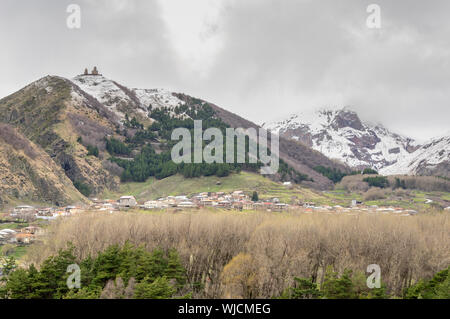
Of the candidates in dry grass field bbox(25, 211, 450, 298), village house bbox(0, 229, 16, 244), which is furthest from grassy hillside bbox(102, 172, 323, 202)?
dry grass field bbox(25, 211, 450, 298)

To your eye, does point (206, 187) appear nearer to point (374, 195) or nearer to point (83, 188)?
point (83, 188)

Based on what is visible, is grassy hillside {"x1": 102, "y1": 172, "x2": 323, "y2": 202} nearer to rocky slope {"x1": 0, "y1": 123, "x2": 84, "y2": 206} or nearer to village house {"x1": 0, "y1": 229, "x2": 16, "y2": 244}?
rocky slope {"x1": 0, "y1": 123, "x2": 84, "y2": 206}

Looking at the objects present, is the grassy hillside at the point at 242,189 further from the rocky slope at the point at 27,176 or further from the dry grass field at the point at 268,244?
the dry grass field at the point at 268,244

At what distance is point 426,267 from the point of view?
54.7m

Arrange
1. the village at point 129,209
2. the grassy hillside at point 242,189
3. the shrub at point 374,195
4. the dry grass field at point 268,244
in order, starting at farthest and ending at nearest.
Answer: the shrub at point 374,195
the grassy hillside at point 242,189
the village at point 129,209
the dry grass field at point 268,244

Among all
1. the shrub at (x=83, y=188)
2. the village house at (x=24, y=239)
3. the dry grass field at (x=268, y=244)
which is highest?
the shrub at (x=83, y=188)

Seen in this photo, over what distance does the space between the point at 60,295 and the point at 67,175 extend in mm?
132183

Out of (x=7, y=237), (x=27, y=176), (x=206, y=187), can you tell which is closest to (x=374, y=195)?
(x=206, y=187)

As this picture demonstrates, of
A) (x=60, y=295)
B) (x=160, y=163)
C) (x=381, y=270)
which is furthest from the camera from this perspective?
(x=160, y=163)

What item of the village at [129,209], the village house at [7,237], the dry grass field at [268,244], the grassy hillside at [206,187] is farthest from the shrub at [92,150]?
the dry grass field at [268,244]

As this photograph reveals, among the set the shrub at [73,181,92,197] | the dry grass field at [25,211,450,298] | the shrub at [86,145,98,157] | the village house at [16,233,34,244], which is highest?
the shrub at [86,145,98,157]
